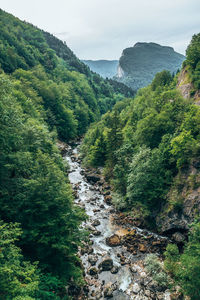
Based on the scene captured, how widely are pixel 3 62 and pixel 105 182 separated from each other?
59947 mm

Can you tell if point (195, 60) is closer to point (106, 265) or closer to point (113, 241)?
point (113, 241)

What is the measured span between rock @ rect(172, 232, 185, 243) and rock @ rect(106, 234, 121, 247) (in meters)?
7.73

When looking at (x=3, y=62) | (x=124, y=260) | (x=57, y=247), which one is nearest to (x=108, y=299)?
(x=124, y=260)

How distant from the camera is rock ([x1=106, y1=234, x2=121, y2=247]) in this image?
85.6 feet

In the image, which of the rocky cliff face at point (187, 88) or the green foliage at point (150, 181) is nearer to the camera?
the green foliage at point (150, 181)

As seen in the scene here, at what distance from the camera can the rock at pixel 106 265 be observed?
2192cm

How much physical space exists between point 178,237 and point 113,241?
8.95 meters

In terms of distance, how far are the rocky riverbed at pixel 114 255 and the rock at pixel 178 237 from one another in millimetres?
1527

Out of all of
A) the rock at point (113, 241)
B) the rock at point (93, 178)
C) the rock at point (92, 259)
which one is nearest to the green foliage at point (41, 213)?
the rock at point (92, 259)

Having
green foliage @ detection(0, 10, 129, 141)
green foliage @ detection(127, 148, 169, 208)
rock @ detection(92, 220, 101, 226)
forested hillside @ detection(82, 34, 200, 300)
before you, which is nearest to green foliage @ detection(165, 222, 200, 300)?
forested hillside @ detection(82, 34, 200, 300)

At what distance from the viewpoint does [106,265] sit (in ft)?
72.7

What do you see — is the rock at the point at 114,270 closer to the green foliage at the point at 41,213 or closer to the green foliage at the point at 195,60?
the green foliage at the point at 41,213

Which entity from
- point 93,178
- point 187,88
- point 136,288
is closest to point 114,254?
point 136,288

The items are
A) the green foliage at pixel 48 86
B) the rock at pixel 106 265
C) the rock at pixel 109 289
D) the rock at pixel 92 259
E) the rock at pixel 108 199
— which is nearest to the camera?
the rock at pixel 109 289
